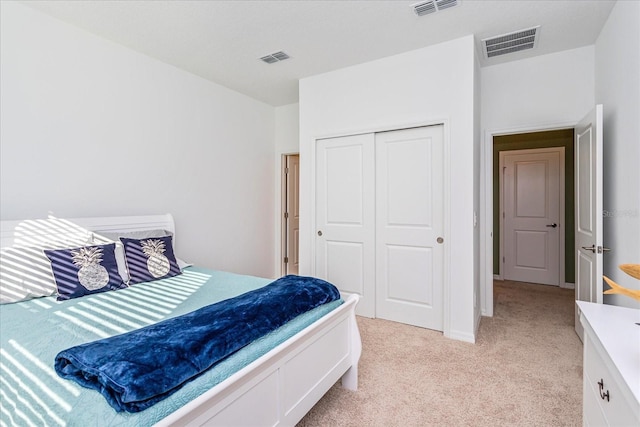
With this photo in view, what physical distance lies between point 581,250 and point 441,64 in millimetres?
2137

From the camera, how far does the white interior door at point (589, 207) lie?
237 cm

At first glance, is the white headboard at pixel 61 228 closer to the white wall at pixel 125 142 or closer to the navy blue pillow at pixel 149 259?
the white wall at pixel 125 142

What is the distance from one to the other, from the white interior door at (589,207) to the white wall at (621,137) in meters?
0.12

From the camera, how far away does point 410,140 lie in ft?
10.4

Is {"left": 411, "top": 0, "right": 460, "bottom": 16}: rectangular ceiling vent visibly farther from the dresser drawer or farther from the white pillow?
the white pillow

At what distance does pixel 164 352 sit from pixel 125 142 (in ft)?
8.31

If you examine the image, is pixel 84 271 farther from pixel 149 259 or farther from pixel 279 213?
pixel 279 213

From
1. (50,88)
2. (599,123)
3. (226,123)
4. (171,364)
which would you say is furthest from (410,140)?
(50,88)

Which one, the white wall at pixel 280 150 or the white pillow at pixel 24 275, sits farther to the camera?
the white wall at pixel 280 150

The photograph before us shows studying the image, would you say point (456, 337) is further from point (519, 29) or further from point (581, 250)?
point (519, 29)

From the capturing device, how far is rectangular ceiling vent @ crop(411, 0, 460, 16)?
234 centimetres

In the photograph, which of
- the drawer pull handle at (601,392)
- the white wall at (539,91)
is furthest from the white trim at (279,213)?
the drawer pull handle at (601,392)

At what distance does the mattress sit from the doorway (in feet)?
7.31

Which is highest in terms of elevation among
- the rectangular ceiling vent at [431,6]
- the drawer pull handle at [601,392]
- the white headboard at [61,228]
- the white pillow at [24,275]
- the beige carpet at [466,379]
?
the rectangular ceiling vent at [431,6]
